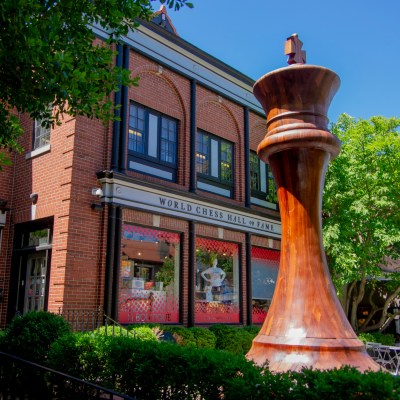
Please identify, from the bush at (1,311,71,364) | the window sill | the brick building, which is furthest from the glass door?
the bush at (1,311,71,364)

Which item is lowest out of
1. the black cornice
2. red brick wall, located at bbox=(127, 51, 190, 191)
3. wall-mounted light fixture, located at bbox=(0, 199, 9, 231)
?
wall-mounted light fixture, located at bbox=(0, 199, 9, 231)

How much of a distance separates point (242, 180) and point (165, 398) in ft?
37.5

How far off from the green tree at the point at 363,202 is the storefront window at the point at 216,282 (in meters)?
2.99

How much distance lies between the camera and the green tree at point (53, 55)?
5.83 meters

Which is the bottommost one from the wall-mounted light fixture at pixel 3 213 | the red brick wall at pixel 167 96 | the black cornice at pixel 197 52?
the wall-mounted light fixture at pixel 3 213

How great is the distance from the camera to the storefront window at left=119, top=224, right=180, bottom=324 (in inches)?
456

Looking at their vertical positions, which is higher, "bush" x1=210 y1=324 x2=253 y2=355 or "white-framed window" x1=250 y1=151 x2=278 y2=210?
"white-framed window" x1=250 y1=151 x2=278 y2=210

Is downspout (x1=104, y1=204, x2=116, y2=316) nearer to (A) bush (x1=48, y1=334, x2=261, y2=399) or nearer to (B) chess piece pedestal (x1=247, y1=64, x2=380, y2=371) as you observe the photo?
(A) bush (x1=48, y1=334, x2=261, y2=399)

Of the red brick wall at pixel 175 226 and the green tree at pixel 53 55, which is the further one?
the red brick wall at pixel 175 226

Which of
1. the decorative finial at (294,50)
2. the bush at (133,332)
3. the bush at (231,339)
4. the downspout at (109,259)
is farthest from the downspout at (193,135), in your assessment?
the decorative finial at (294,50)

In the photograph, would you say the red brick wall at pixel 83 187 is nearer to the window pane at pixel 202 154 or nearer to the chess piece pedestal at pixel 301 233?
the window pane at pixel 202 154

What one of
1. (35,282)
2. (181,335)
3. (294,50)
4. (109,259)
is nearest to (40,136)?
(35,282)

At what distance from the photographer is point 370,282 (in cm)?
1686

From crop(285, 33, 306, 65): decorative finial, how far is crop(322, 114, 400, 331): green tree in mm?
9169
